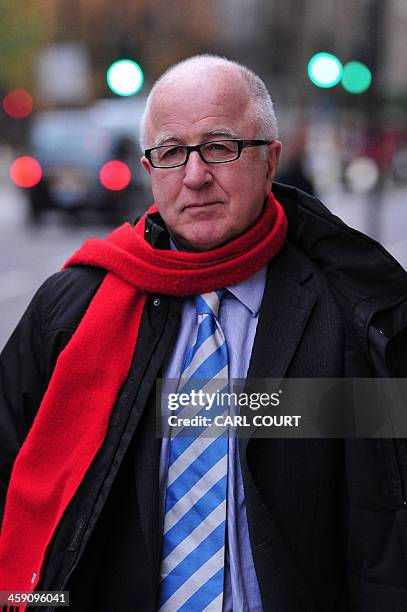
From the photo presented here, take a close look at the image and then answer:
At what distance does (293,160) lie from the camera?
6770mm

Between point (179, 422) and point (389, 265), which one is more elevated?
point (389, 265)

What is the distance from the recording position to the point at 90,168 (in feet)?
51.6

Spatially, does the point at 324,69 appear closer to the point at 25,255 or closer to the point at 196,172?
the point at 196,172

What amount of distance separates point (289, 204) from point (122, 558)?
0.91 m

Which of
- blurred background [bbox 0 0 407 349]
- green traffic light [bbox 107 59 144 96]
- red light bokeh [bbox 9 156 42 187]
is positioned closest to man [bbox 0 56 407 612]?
green traffic light [bbox 107 59 144 96]

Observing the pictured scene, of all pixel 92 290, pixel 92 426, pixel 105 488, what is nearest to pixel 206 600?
pixel 105 488

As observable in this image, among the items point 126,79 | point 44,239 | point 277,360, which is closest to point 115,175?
point 44,239

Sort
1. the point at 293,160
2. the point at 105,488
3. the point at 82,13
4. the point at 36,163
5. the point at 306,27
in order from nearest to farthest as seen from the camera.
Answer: the point at 105,488, the point at 293,160, the point at 36,163, the point at 82,13, the point at 306,27

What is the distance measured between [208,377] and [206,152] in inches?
19.0

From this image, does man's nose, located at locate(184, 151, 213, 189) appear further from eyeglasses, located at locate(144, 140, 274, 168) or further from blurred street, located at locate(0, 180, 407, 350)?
blurred street, located at locate(0, 180, 407, 350)

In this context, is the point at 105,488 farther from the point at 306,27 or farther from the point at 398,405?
the point at 306,27

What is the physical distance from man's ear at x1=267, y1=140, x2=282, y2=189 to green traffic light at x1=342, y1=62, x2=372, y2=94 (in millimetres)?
5252

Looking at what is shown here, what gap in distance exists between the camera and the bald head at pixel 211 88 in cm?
195

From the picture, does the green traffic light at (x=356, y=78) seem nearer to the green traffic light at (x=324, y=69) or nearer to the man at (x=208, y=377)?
the green traffic light at (x=324, y=69)
